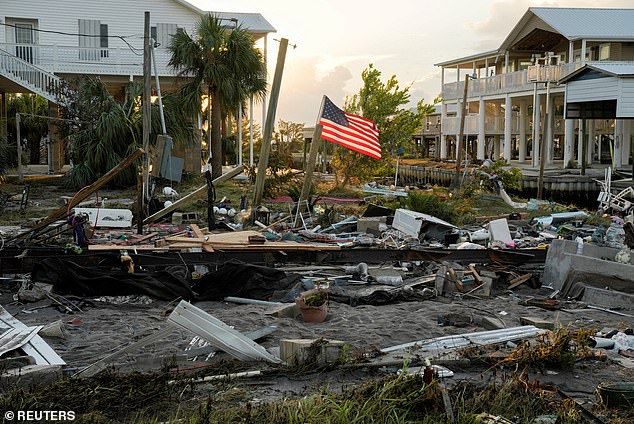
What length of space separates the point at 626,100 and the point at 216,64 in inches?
705

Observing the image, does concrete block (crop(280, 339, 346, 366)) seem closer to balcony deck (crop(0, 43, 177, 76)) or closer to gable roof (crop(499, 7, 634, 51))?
balcony deck (crop(0, 43, 177, 76))

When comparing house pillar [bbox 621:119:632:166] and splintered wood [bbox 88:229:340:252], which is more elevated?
house pillar [bbox 621:119:632:166]

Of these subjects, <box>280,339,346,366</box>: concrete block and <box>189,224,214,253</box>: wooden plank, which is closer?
<box>280,339,346,366</box>: concrete block

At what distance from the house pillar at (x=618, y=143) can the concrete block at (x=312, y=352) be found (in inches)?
1402

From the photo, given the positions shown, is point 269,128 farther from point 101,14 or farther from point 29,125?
point 29,125

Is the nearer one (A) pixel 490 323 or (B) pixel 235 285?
(A) pixel 490 323

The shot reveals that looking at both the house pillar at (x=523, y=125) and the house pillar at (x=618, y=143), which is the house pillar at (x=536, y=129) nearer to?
the house pillar at (x=618, y=143)

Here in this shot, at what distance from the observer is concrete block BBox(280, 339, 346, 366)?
27.0ft

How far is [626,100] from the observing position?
34375 mm

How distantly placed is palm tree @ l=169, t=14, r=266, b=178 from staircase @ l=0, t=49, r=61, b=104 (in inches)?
210

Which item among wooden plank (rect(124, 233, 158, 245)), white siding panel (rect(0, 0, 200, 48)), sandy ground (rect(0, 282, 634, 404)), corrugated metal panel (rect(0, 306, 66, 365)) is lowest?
sandy ground (rect(0, 282, 634, 404))

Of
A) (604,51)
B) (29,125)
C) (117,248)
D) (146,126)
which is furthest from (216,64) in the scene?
(604,51)

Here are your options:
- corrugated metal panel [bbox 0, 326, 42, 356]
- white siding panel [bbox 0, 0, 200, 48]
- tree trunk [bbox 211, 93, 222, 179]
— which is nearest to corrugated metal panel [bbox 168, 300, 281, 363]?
corrugated metal panel [bbox 0, 326, 42, 356]

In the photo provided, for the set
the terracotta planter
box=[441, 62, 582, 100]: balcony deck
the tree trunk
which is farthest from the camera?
box=[441, 62, 582, 100]: balcony deck
